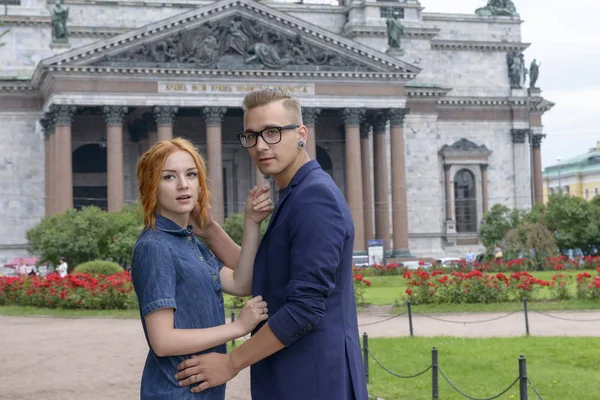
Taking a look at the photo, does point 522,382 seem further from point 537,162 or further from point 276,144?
point 537,162

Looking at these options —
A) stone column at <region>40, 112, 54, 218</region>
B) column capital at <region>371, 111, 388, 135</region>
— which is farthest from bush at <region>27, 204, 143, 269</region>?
column capital at <region>371, 111, 388, 135</region>

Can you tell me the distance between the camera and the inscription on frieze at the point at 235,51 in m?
56.0

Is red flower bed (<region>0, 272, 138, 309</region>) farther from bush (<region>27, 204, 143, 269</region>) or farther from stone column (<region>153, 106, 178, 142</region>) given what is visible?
Answer: stone column (<region>153, 106, 178, 142</region>)

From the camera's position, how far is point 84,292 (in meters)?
33.4

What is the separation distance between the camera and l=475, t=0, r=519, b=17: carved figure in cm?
7674

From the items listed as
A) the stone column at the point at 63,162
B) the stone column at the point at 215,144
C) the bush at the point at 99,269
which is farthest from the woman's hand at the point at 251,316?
the stone column at the point at 215,144

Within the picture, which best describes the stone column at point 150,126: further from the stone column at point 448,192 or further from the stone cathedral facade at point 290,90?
the stone column at point 448,192

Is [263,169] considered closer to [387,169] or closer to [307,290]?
[307,290]

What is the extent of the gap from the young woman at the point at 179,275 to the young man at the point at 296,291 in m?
0.12

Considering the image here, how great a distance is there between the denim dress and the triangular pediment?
164ft

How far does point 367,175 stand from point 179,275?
193 ft

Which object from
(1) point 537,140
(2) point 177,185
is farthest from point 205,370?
(1) point 537,140

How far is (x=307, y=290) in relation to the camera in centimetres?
526

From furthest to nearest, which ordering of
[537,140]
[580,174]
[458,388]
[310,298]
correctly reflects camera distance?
[580,174], [537,140], [458,388], [310,298]
